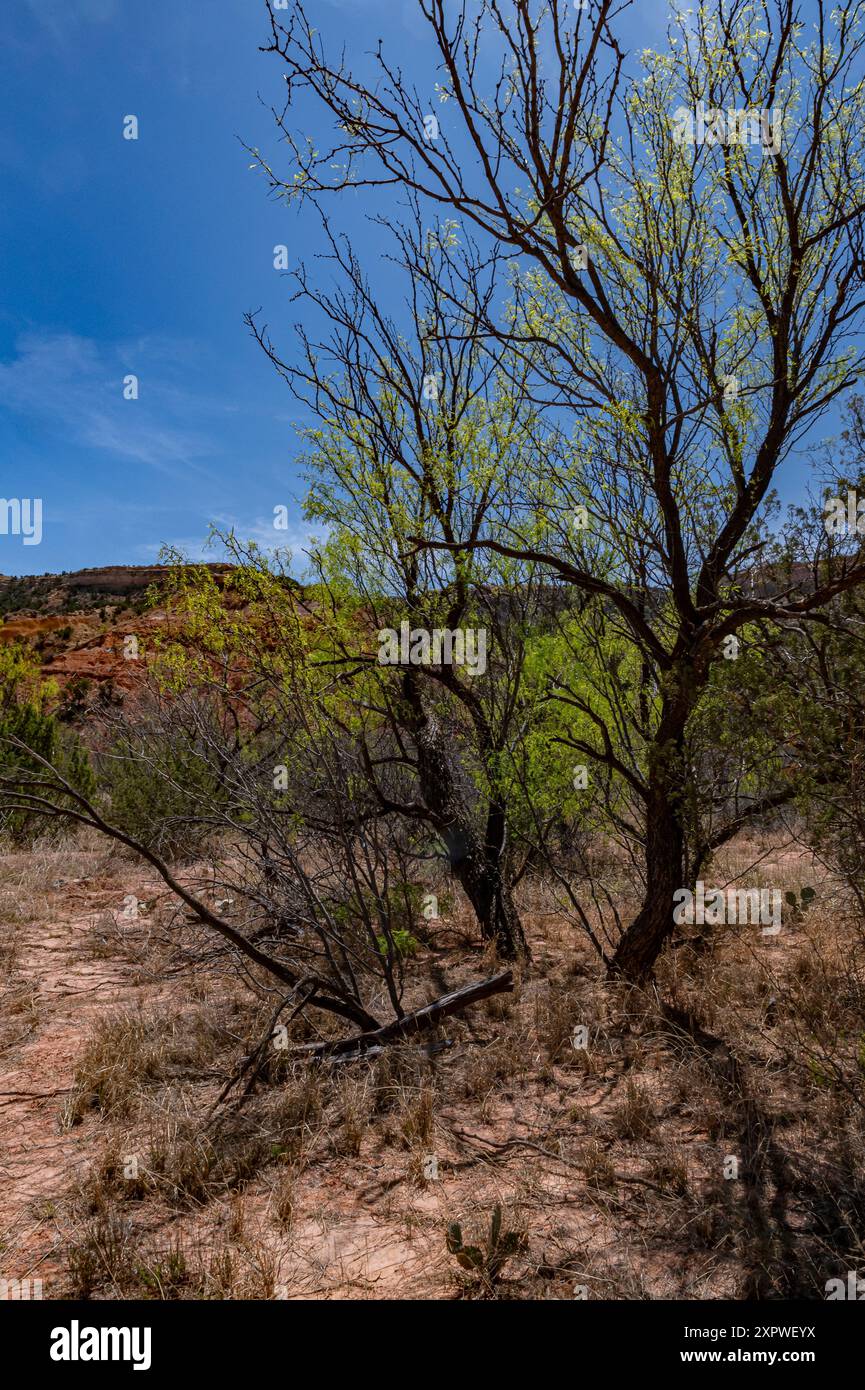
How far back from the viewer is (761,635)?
157 inches

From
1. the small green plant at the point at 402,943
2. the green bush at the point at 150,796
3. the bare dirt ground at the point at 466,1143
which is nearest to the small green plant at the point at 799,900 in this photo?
the bare dirt ground at the point at 466,1143

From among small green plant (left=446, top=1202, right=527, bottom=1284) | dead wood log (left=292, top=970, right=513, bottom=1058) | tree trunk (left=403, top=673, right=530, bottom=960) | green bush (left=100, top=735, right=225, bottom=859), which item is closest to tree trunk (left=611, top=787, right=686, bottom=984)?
dead wood log (left=292, top=970, right=513, bottom=1058)

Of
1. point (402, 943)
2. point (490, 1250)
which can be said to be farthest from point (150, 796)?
point (490, 1250)

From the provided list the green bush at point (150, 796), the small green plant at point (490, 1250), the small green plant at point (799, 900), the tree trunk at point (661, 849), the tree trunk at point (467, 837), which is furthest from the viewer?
the green bush at point (150, 796)

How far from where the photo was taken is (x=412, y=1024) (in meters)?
3.95

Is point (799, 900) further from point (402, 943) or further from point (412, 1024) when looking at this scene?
point (412, 1024)

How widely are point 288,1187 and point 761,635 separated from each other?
3.25 metres

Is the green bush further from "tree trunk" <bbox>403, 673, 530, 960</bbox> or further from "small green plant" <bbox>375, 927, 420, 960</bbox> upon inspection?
"small green plant" <bbox>375, 927, 420, 960</bbox>

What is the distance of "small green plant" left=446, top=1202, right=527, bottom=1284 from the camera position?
2.24 meters

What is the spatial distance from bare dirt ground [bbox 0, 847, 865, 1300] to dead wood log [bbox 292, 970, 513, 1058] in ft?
0.41

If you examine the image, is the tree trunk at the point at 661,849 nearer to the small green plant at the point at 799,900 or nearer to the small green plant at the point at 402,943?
the small green plant at the point at 799,900

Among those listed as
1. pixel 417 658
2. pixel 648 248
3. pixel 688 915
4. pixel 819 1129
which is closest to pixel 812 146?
pixel 648 248

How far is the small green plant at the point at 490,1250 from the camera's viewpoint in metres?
2.24
